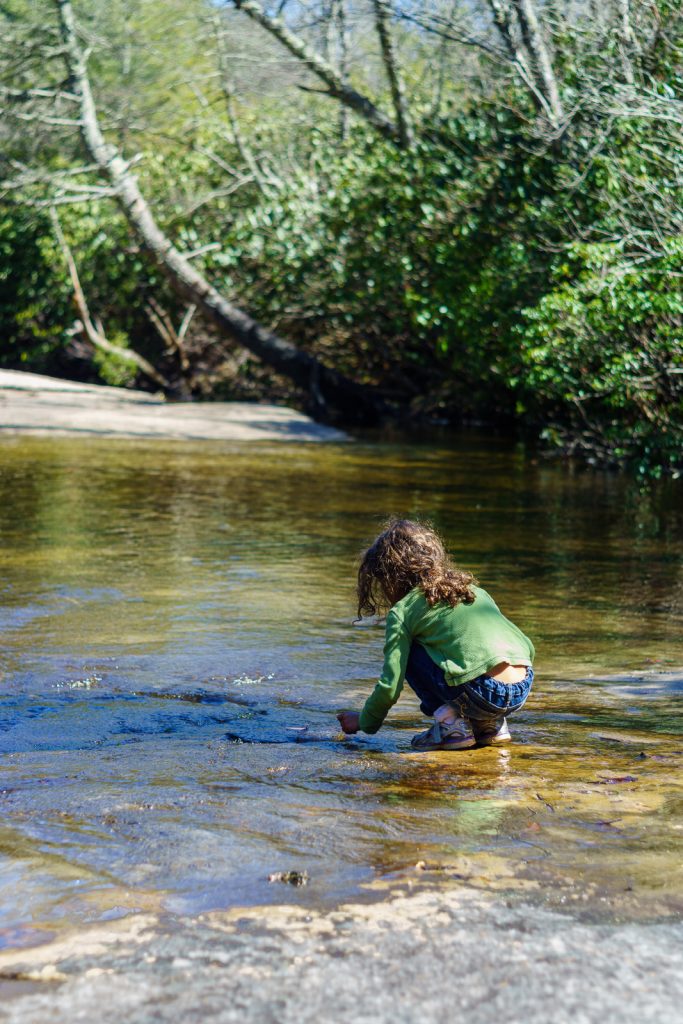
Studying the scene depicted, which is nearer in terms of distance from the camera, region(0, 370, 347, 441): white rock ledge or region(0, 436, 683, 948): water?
region(0, 436, 683, 948): water

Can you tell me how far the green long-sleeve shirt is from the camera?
177 inches

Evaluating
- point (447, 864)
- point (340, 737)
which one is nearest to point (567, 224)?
point (340, 737)

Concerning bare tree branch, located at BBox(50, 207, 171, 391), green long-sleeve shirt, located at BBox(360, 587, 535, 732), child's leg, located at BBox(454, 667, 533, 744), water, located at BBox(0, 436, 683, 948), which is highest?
bare tree branch, located at BBox(50, 207, 171, 391)

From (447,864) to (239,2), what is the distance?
1735 centimetres

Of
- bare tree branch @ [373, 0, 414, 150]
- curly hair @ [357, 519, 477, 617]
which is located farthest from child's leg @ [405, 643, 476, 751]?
bare tree branch @ [373, 0, 414, 150]

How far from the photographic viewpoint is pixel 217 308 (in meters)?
21.2

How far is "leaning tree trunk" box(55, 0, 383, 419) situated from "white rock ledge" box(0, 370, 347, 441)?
1.80 meters

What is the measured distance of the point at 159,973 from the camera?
2537 mm

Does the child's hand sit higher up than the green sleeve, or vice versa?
the green sleeve

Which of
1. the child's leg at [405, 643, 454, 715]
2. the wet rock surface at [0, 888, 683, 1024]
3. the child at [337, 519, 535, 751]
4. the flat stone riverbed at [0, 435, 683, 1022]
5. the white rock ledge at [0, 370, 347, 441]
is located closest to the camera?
the wet rock surface at [0, 888, 683, 1024]

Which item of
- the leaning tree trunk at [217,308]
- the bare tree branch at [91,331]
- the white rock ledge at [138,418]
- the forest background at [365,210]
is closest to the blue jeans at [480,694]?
the forest background at [365,210]

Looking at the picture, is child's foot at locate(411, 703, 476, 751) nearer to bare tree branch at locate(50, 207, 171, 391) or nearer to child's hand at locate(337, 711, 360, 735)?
child's hand at locate(337, 711, 360, 735)

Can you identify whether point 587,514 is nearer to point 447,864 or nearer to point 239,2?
point 447,864

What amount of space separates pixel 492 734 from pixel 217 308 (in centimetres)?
1741
